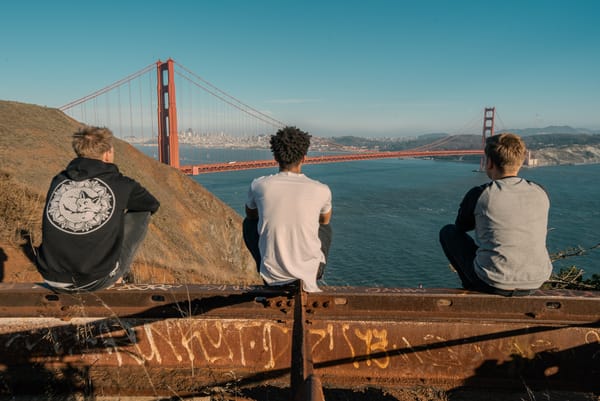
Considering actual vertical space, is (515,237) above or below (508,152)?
below

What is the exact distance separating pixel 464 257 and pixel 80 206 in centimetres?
239

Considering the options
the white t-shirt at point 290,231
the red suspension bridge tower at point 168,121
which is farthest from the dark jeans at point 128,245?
the red suspension bridge tower at point 168,121

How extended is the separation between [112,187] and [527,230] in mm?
2472

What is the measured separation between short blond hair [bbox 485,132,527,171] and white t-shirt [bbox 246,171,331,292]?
1.06 meters

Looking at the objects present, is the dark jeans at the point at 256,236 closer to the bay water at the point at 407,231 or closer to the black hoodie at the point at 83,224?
the black hoodie at the point at 83,224

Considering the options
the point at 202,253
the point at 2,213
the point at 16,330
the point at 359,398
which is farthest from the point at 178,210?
the point at 359,398

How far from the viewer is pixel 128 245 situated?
2.64 metres

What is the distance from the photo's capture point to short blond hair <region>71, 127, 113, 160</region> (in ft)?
8.26

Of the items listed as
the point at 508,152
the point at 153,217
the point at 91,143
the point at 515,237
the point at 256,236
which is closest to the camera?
the point at 515,237

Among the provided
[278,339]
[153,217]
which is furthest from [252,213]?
[153,217]

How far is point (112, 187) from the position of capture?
242cm

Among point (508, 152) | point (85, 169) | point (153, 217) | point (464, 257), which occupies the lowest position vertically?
point (153, 217)

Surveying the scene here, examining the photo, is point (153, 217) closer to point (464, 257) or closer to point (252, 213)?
point (252, 213)

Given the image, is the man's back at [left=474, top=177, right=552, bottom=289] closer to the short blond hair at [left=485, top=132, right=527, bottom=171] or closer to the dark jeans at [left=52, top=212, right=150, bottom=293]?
the short blond hair at [left=485, top=132, right=527, bottom=171]
